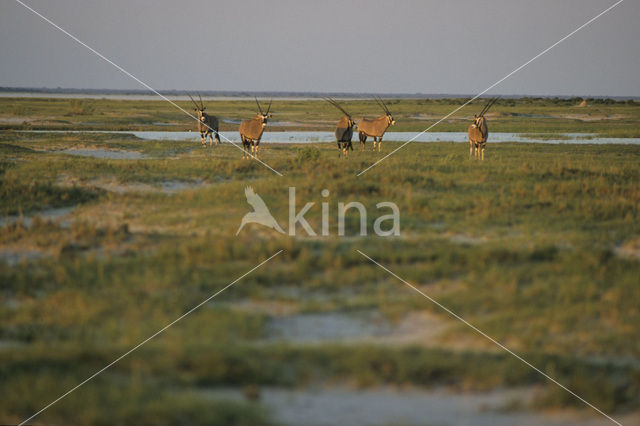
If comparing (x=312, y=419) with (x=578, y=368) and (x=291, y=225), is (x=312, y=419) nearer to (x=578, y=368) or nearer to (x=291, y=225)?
(x=578, y=368)

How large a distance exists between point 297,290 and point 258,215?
4.88 meters

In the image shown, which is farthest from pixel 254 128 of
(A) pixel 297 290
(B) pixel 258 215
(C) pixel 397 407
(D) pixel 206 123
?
(C) pixel 397 407

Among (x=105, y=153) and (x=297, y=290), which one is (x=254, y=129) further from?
(x=297, y=290)

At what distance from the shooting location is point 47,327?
270 inches

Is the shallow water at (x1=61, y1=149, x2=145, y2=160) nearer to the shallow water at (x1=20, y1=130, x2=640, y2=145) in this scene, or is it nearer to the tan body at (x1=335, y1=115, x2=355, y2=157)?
the shallow water at (x1=20, y1=130, x2=640, y2=145)

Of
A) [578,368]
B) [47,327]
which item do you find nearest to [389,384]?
[578,368]

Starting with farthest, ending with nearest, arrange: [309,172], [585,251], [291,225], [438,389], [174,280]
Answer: [309,172] → [291,225] → [585,251] → [174,280] → [438,389]

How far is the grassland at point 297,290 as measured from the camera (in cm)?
561

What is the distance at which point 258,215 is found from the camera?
43.0 ft

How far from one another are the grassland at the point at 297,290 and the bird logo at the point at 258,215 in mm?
272

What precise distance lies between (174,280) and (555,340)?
4907 millimetres

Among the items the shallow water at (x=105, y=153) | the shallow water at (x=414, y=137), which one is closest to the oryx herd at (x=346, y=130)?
the shallow water at (x=105, y=153)

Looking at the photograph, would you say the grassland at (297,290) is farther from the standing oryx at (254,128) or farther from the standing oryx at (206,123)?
the standing oryx at (206,123)

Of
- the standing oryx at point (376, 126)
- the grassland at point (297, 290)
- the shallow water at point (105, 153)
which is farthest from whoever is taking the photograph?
the standing oryx at point (376, 126)
